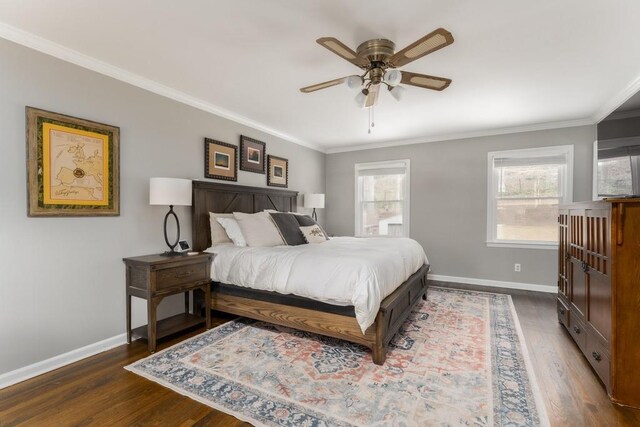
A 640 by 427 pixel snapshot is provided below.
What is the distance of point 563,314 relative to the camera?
3.02m

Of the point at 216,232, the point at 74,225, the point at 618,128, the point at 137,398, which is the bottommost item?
the point at 137,398

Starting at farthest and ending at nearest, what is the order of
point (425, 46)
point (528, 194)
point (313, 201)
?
1. point (313, 201)
2. point (528, 194)
3. point (425, 46)

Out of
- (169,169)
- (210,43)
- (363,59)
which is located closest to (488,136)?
(363,59)

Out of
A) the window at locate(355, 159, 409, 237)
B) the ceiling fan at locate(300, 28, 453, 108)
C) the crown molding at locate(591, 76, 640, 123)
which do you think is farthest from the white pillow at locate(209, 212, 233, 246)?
the crown molding at locate(591, 76, 640, 123)

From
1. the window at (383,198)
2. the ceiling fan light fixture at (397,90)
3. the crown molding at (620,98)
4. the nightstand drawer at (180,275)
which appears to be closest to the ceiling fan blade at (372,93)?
the ceiling fan light fixture at (397,90)

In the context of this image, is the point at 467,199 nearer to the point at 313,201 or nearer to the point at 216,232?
the point at 313,201

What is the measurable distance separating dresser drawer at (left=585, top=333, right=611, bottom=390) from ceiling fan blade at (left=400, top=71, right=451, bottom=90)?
83.0 inches

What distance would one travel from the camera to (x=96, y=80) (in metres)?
2.61

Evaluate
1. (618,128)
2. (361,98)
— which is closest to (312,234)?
(361,98)

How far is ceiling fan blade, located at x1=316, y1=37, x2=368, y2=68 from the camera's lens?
71.1 inches

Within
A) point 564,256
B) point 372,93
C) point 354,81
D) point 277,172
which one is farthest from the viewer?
point 277,172

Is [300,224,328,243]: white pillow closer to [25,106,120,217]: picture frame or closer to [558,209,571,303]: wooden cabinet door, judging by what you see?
[25,106,120,217]: picture frame

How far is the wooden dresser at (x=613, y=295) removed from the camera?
1831 millimetres

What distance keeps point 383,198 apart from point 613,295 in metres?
3.97
